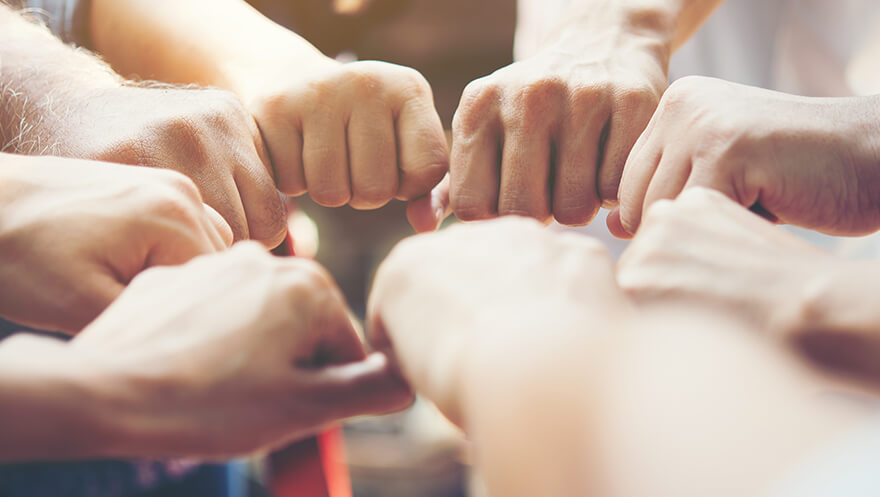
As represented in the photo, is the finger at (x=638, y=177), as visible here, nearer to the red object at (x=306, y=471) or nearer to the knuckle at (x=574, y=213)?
the knuckle at (x=574, y=213)

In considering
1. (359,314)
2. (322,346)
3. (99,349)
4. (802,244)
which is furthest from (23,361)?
(359,314)

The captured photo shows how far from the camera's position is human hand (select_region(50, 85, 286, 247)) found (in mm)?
600

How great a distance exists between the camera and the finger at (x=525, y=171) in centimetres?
68

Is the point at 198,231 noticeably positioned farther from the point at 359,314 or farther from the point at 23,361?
the point at 359,314

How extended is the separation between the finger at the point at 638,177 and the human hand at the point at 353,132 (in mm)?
231

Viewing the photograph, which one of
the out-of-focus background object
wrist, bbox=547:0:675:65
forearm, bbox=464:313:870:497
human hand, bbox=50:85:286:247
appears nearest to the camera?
forearm, bbox=464:313:870:497

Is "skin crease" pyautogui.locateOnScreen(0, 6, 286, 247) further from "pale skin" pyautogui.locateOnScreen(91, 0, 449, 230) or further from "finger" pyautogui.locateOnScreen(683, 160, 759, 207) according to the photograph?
"finger" pyautogui.locateOnScreen(683, 160, 759, 207)

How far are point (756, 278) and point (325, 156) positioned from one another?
50 cm

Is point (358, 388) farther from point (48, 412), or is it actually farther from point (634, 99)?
point (634, 99)

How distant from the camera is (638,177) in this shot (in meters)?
0.58

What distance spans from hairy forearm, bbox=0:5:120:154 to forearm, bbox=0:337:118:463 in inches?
15.9

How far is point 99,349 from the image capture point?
0.34 meters

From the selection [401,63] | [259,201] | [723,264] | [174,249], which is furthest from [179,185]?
[401,63]

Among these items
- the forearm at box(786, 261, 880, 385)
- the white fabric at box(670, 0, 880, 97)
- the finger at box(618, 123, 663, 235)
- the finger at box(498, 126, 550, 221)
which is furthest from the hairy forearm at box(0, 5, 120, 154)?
the white fabric at box(670, 0, 880, 97)
